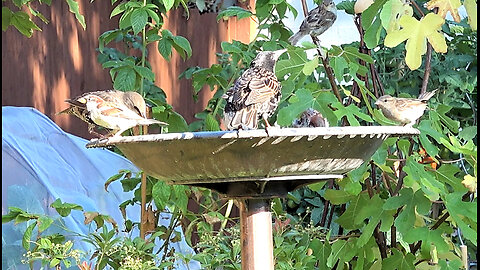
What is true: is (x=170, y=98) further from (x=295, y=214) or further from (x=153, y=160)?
(x=153, y=160)

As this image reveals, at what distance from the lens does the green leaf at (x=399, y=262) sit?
2.65 metres

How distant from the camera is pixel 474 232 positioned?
2361 mm

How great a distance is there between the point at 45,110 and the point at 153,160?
1.99 metres

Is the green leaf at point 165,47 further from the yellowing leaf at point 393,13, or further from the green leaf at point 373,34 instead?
the yellowing leaf at point 393,13

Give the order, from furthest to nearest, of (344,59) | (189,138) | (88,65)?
1. (88,65)
2. (344,59)
3. (189,138)

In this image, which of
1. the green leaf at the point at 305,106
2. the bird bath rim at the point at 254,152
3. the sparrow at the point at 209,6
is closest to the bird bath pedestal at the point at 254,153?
the bird bath rim at the point at 254,152

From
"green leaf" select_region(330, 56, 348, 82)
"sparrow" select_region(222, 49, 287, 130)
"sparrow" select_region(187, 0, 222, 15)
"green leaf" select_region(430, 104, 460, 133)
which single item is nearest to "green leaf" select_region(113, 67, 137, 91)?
"green leaf" select_region(330, 56, 348, 82)

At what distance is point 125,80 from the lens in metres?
2.83

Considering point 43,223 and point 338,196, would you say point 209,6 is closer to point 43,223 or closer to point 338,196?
point 338,196

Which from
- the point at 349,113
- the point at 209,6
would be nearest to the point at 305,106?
the point at 349,113

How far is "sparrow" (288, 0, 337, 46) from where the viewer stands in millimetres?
3441

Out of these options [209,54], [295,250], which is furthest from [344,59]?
[209,54]

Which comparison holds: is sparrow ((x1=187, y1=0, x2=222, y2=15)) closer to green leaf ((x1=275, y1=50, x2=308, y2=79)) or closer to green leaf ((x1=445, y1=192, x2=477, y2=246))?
green leaf ((x1=275, y1=50, x2=308, y2=79))

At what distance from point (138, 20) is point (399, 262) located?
1188mm
